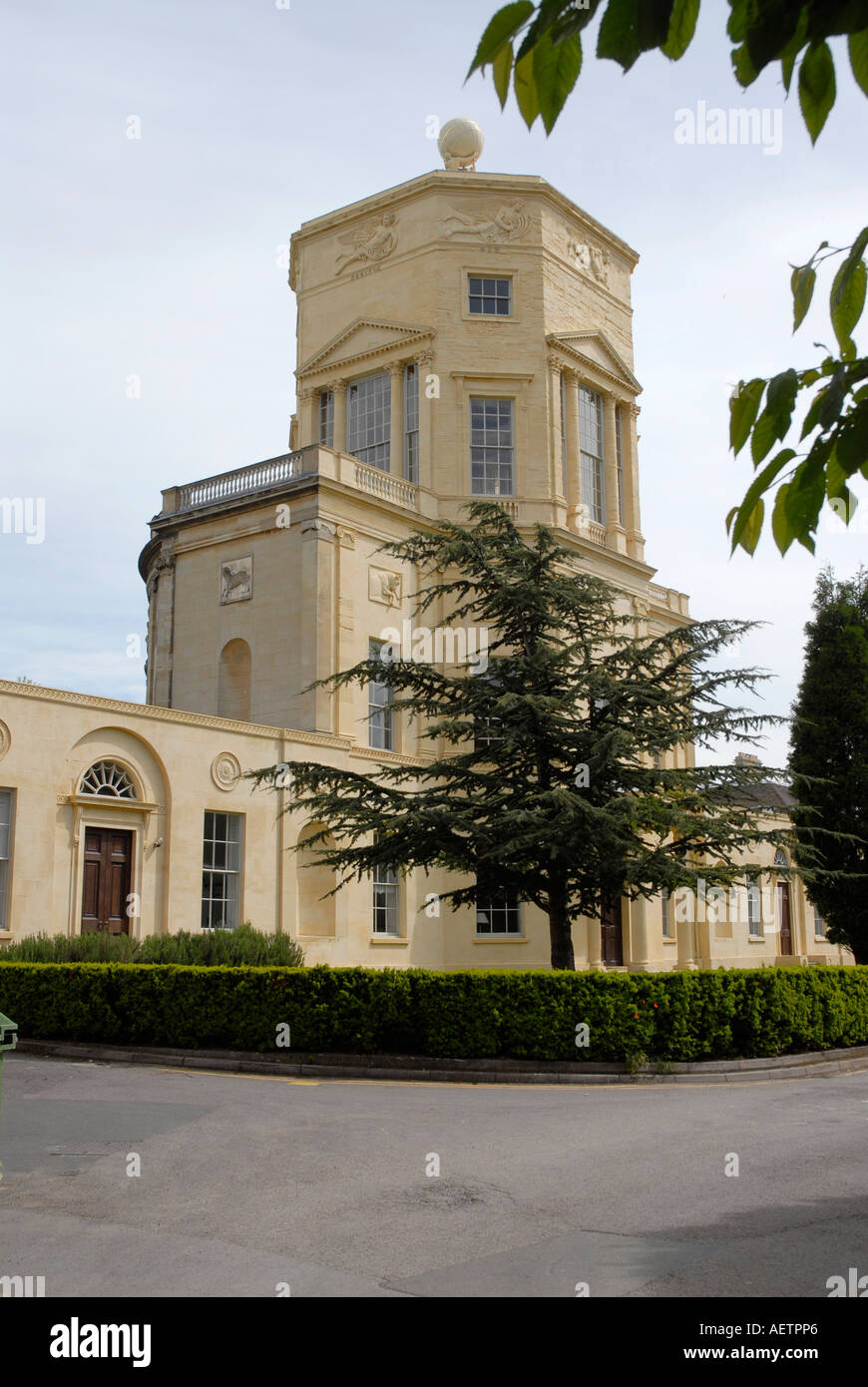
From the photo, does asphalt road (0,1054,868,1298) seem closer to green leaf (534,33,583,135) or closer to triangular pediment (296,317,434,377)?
green leaf (534,33,583,135)

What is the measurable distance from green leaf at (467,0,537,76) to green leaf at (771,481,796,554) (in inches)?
46.9

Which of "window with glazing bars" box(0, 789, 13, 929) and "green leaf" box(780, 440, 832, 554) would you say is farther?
"window with glazing bars" box(0, 789, 13, 929)

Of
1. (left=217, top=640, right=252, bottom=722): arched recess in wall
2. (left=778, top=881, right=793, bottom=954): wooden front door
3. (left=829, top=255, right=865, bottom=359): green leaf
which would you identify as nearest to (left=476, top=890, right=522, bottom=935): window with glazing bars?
(left=217, top=640, right=252, bottom=722): arched recess in wall

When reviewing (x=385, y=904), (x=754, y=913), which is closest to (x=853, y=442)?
(x=385, y=904)

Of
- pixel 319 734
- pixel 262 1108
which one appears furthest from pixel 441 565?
pixel 262 1108

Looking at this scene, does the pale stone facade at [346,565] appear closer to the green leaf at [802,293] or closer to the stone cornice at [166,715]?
the stone cornice at [166,715]

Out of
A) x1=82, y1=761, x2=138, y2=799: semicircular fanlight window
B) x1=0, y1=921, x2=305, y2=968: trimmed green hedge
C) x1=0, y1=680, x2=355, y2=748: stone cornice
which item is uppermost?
x1=0, y1=680, x2=355, y2=748: stone cornice

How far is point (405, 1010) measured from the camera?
55.3 ft

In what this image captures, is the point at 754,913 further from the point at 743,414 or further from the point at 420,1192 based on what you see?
the point at 743,414

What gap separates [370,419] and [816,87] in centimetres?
3701

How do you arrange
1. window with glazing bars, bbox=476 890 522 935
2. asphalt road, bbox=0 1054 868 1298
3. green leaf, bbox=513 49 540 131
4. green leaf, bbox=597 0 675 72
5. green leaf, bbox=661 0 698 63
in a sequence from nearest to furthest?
green leaf, bbox=597 0 675 72 → green leaf, bbox=661 0 698 63 → green leaf, bbox=513 49 540 131 → asphalt road, bbox=0 1054 868 1298 → window with glazing bars, bbox=476 890 522 935

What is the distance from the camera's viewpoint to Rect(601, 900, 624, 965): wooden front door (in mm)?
37250

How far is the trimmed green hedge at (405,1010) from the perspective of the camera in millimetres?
16656

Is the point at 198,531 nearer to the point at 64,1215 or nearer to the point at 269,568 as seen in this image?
the point at 269,568
